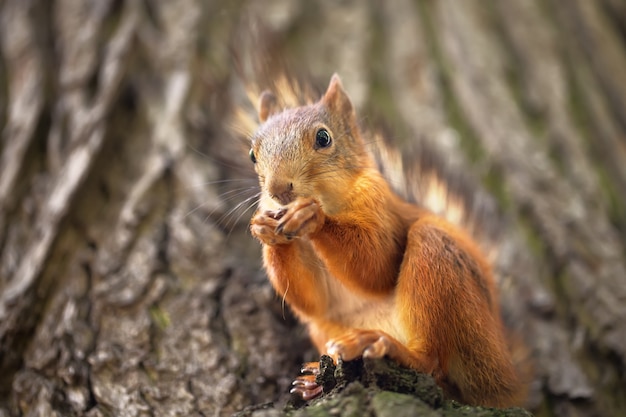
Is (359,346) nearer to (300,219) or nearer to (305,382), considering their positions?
(305,382)

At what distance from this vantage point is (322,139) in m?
2.34

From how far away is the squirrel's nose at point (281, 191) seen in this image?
2.14 m

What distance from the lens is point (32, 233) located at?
302 centimetres

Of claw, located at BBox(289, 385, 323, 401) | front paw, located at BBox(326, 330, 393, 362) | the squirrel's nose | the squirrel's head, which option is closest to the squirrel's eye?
the squirrel's head

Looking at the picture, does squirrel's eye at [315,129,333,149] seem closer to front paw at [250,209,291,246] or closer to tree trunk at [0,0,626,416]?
front paw at [250,209,291,246]

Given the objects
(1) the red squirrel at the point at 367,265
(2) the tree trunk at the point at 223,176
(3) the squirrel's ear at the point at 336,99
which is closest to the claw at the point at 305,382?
(1) the red squirrel at the point at 367,265

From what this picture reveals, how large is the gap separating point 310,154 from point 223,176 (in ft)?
3.35

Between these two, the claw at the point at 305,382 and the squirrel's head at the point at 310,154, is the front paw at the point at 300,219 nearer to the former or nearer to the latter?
the squirrel's head at the point at 310,154

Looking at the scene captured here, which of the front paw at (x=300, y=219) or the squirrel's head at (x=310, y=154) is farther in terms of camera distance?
the squirrel's head at (x=310, y=154)

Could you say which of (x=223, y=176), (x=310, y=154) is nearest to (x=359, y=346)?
(x=310, y=154)

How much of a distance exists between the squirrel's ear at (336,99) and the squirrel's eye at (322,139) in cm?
24

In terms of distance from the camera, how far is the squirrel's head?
→ 2195mm

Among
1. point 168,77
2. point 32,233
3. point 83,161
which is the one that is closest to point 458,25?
point 168,77

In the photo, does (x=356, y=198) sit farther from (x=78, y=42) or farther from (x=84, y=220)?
(x=78, y=42)
